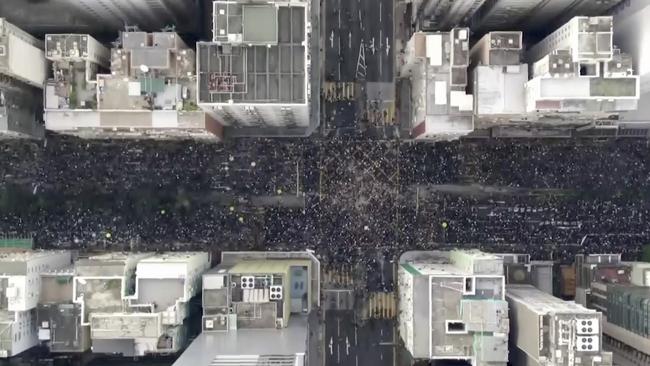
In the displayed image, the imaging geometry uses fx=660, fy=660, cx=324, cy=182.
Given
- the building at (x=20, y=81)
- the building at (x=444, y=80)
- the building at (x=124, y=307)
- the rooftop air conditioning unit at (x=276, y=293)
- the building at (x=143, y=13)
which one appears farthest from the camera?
the rooftop air conditioning unit at (x=276, y=293)

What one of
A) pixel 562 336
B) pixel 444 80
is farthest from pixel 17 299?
pixel 562 336

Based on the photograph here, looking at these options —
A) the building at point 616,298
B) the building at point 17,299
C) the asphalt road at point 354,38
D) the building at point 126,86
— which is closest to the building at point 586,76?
the building at point 616,298

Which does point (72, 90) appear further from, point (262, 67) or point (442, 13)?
point (442, 13)

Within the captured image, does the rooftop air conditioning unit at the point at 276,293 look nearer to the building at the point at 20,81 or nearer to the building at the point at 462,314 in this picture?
the building at the point at 462,314

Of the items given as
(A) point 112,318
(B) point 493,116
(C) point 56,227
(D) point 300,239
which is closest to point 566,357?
(B) point 493,116

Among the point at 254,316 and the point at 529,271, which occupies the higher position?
the point at 529,271

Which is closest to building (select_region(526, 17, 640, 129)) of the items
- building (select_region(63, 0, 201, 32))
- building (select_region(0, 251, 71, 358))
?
building (select_region(63, 0, 201, 32))

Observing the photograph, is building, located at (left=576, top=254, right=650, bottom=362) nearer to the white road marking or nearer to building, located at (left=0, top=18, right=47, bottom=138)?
the white road marking
